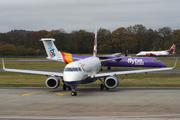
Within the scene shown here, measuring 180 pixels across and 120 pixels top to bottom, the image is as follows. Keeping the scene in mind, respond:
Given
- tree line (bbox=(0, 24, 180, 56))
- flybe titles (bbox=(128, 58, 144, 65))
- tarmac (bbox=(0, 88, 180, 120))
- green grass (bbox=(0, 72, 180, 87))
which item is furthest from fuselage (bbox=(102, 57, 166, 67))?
tree line (bbox=(0, 24, 180, 56))

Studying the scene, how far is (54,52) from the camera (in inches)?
2094

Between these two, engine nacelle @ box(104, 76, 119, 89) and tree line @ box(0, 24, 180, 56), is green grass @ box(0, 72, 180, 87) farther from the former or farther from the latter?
tree line @ box(0, 24, 180, 56)

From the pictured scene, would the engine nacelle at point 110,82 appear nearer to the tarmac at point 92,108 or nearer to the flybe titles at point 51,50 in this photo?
the tarmac at point 92,108

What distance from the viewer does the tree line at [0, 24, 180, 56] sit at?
136625 millimetres

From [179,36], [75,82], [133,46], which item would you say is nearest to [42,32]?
[133,46]

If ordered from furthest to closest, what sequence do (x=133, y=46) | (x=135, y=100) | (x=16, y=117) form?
(x=133, y=46), (x=135, y=100), (x=16, y=117)

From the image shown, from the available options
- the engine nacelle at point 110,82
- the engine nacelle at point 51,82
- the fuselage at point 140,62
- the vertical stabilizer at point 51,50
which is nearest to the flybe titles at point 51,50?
the vertical stabilizer at point 51,50

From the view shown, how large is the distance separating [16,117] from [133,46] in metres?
127

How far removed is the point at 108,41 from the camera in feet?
464

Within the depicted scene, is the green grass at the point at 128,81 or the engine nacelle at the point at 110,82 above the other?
the engine nacelle at the point at 110,82

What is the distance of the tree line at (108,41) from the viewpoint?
136625mm

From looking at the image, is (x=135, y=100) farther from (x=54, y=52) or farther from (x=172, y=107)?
(x=54, y=52)

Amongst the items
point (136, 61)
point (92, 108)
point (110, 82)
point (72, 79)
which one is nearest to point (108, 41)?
point (136, 61)

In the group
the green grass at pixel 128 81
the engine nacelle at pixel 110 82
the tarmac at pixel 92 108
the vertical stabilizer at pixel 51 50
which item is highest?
the vertical stabilizer at pixel 51 50
